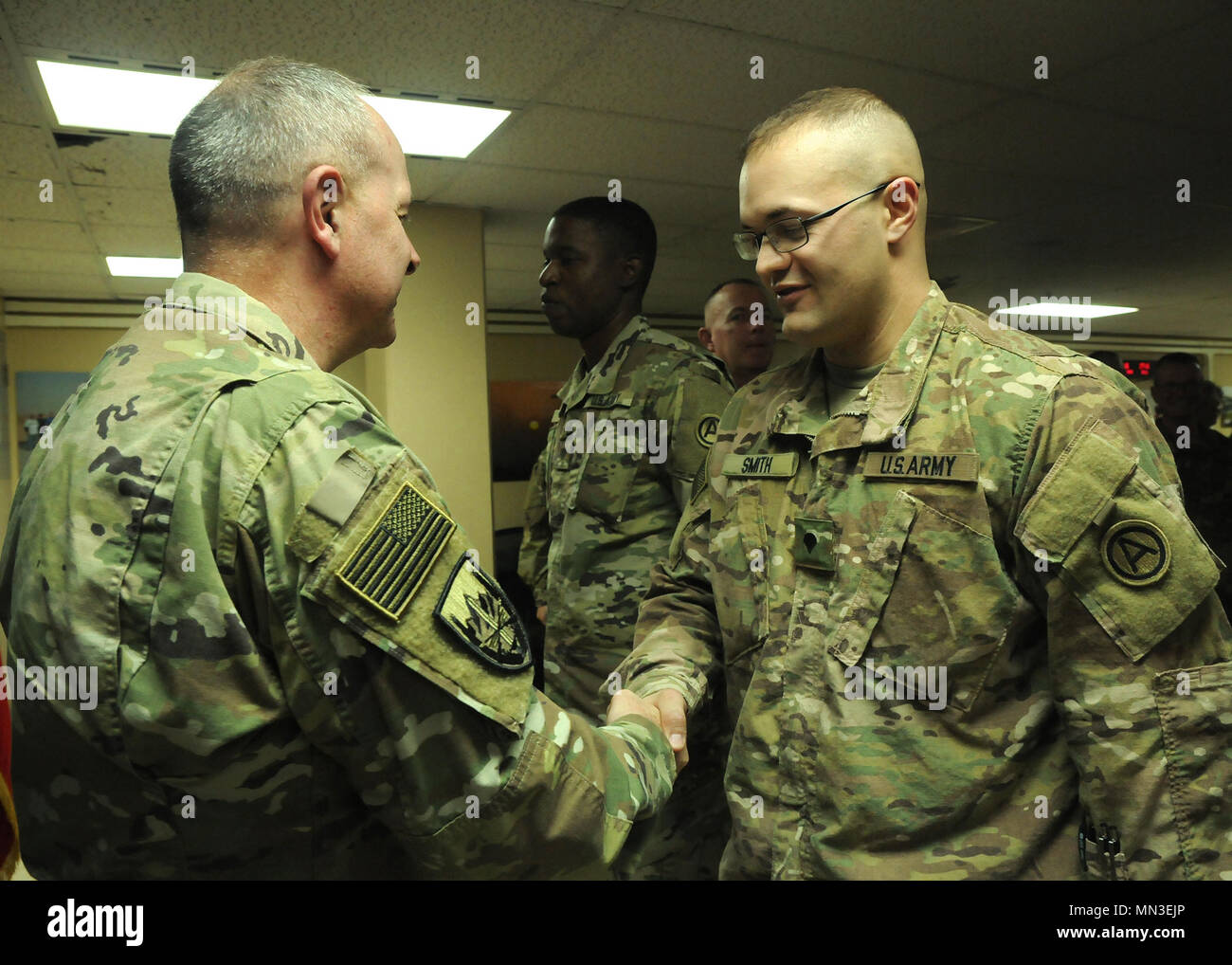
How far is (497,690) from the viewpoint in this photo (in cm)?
83

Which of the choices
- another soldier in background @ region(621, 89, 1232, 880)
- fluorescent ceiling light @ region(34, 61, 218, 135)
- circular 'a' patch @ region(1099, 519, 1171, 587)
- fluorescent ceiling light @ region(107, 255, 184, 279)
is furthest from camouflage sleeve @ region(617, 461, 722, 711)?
fluorescent ceiling light @ region(107, 255, 184, 279)

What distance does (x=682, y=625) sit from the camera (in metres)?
1.45

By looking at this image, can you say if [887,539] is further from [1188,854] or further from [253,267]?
[253,267]

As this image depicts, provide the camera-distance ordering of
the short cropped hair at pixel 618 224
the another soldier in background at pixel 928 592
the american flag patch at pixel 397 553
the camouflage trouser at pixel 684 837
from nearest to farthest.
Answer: the american flag patch at pixel 397 553, the another soldier in background at pixel 928 592, the camouflage trouser at pixel 684 837, the short cropped hair at pixel 618 224

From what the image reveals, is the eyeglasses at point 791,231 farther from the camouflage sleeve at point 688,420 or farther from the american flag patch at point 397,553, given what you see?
the camouflage sleeve at point 688,420

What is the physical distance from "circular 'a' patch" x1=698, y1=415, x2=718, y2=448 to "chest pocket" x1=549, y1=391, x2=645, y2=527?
5.0 inches

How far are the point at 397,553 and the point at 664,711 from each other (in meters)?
0.61

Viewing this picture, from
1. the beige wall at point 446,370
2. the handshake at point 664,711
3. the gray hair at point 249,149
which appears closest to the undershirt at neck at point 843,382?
the handshake at point 664,711

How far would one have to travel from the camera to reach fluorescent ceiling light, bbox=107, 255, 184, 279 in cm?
489

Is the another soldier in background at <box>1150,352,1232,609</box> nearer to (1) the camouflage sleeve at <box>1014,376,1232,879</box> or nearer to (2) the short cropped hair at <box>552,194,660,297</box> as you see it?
(2) the short cropped hair at <box>552,194,660,297</box>

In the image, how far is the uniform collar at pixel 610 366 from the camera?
240 centimetres

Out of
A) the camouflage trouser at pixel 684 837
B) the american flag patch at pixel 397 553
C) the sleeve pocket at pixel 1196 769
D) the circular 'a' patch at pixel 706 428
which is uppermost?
the circular 'a' patch at pixel 706 428
